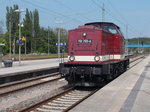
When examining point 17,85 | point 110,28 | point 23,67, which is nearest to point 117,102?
point 110,28

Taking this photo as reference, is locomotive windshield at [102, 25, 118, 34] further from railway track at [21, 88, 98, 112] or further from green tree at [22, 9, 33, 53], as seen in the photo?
green tree at [22, 9, 33, 53]

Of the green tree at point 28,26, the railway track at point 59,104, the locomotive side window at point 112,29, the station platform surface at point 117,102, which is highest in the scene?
the green tree at point 28,26

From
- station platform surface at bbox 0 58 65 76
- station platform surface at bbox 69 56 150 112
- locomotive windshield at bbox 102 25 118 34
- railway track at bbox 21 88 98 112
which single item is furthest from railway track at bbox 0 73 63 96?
locomotive windshield at bbox 102 25 118 34

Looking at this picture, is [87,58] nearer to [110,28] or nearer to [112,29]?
[110,28]

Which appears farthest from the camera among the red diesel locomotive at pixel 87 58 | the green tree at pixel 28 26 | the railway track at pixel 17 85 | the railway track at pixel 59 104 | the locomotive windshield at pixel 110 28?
the green tree at pixel 28 26

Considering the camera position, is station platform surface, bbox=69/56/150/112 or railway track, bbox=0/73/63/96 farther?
railway track, bbox=0/73/63/96

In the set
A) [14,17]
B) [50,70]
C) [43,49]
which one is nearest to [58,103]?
[50,70]

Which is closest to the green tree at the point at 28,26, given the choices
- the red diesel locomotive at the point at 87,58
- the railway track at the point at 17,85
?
the railway track at the point at 17,85

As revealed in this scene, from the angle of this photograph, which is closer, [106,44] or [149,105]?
[149,105]

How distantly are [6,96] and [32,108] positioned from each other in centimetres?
352

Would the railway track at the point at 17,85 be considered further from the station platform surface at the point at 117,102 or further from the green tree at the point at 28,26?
the green tree at the point at 28,26

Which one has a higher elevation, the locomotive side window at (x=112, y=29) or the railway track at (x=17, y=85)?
the locomotive side window at (x=112, y=29)

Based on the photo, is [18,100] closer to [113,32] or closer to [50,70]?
[113,32]

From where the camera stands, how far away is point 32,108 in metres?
9.39
